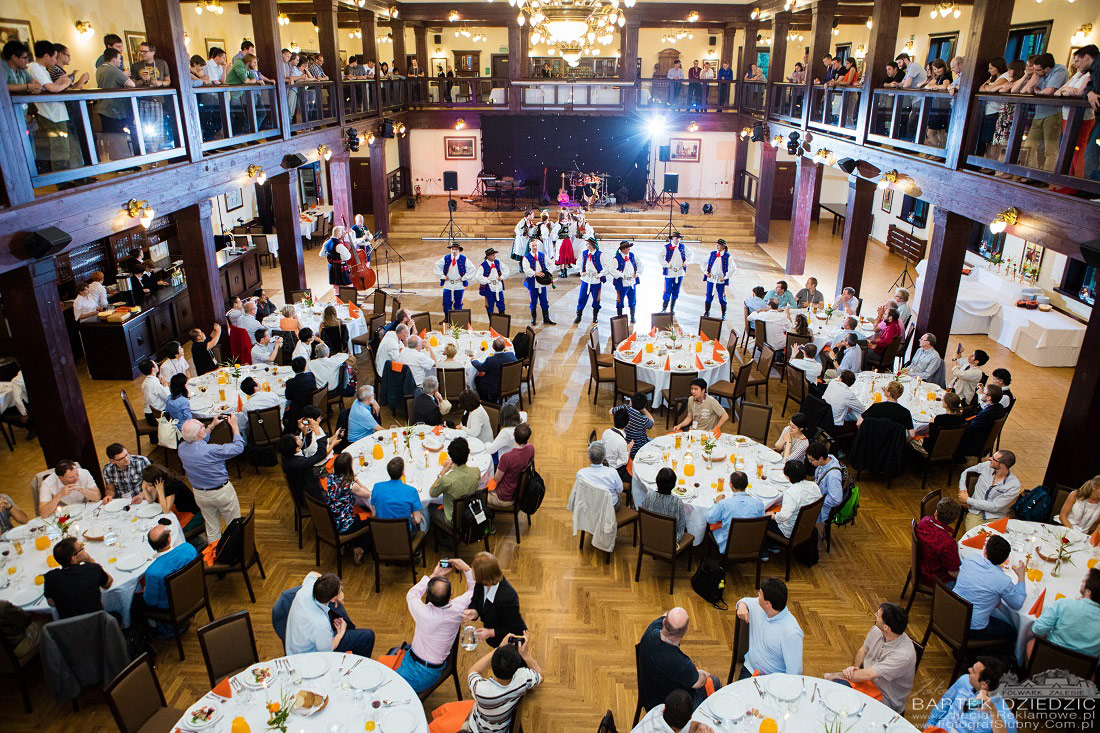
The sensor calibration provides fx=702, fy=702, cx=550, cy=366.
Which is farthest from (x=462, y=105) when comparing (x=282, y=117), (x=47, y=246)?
(x=47, y=246)

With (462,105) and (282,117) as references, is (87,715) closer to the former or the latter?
(282,117)

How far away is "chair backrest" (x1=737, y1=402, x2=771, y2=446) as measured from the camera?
843 cm

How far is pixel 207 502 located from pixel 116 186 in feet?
12.1

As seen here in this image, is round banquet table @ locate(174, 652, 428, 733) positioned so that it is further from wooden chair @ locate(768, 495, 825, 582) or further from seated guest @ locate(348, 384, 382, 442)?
wooden chair @ locate(768, 495, 825, 582)

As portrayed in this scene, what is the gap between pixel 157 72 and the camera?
8.69 m

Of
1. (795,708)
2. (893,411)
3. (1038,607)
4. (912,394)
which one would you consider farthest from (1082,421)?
(795,708)

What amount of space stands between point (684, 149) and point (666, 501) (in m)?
19.1

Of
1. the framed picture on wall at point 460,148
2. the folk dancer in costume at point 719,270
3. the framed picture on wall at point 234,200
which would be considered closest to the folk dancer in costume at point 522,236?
the folk dancer in costume at point 719,270

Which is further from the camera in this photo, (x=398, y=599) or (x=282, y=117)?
(x=282, y=117)

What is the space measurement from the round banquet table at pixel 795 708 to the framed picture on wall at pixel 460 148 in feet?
70.7

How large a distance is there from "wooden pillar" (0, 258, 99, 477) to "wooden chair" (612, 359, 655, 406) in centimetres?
646

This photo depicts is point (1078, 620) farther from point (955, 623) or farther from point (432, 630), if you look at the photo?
point (432, 630)

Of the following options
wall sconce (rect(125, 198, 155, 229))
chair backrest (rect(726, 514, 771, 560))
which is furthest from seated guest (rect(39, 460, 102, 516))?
chair backrest (rect(726, 514, 771, 560))

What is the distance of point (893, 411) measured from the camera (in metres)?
8.16
